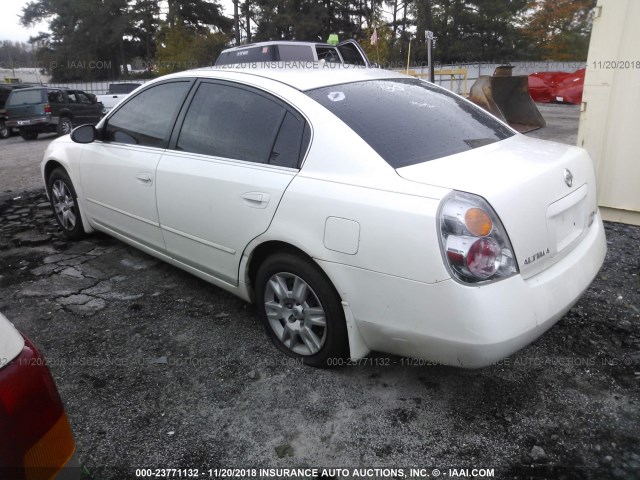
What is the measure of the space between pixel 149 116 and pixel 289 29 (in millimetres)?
36101

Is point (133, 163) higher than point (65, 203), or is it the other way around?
point (133, 163)

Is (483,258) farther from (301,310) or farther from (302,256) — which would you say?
(301,310)

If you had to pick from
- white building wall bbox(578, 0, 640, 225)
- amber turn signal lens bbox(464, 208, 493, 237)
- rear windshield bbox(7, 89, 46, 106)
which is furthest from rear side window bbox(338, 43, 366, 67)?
rear windshield bbox(7, 89, 46, 106)

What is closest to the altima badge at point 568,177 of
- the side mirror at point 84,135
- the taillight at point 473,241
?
the taillight at point 473,241

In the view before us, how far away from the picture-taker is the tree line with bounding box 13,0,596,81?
1191 inches

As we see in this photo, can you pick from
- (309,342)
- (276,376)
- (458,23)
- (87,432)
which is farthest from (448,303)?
(458,23)

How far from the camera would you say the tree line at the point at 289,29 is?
30.2 metres

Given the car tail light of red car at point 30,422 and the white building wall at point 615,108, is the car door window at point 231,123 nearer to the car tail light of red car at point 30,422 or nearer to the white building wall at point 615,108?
the car tail light of red car at point 30,422

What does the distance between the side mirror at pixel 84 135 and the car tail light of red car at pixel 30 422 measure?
Result: 114 inches

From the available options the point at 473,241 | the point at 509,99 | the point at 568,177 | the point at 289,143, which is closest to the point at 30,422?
the point at 473,241

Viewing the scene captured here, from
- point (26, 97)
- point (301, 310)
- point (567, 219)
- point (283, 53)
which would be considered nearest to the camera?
point (567, 219)

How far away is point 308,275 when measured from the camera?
8.18 feet

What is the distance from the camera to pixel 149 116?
364 centimetres

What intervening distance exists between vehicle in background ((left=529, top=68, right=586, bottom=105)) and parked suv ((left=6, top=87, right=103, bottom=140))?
15810 millimetres
